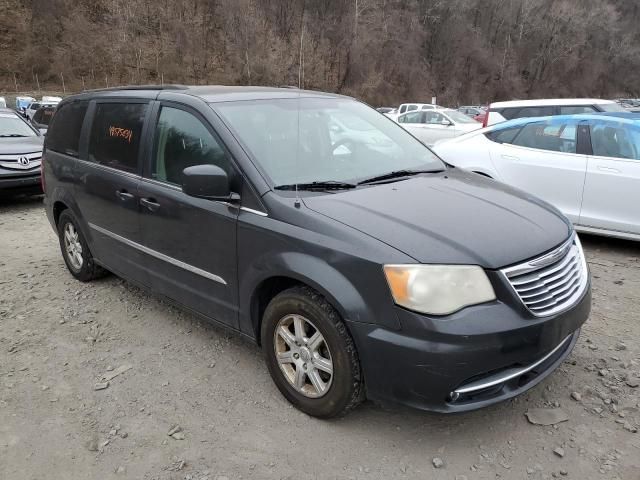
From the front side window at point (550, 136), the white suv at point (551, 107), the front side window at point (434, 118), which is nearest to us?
the front side window at point (550, 136)

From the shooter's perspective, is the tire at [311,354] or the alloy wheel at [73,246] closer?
the tire at [311,354]

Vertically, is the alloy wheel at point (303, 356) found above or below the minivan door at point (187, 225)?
below

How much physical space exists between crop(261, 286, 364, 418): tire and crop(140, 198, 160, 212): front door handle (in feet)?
3.79

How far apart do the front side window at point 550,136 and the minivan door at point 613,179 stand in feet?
0.73

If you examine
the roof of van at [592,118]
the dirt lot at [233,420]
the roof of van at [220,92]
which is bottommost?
the dirt lot at [233,420]

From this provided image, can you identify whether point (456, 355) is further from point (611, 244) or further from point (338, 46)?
point (338, 46)

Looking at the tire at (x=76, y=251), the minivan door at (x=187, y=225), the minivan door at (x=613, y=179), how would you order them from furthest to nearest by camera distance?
the minivan door at (x=613, y=179) → the tire at (x=76, y=251) → the minivan door at (x=187, y=225)

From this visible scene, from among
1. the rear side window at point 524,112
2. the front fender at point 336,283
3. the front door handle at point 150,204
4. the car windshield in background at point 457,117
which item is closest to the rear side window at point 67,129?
the front door handle at point 150,204

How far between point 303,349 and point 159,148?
173cm

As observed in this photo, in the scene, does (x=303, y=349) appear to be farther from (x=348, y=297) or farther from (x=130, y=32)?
(x=130, y=32)

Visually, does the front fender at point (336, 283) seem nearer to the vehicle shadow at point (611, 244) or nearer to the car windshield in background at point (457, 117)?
the vehicle shadow at point (611, 244)

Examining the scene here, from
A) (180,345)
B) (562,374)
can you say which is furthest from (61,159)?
(562,374)

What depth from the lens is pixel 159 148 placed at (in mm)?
3455

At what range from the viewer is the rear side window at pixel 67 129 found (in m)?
4.39
